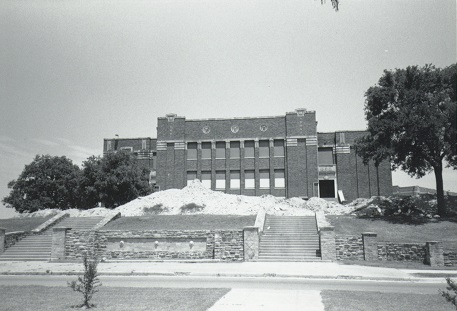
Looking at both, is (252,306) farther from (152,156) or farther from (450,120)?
(152,156)

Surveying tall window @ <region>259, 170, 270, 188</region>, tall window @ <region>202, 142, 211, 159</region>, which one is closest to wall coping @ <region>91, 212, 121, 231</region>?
tall window @ <region>202, 142, 211, 159</region>

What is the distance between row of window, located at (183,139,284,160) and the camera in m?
51.3

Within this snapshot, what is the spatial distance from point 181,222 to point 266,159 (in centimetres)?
2282

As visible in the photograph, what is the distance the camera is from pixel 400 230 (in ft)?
89.5

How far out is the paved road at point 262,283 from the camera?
13961 millimetres

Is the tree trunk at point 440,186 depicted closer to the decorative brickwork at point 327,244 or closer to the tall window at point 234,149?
the decorative brickwork at point 327,244

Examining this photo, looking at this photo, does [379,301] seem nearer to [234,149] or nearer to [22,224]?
[22,224]

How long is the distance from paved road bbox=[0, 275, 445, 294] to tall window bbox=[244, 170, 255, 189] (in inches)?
1324

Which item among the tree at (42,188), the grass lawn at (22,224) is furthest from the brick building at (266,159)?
the grass lawn at (22,224)

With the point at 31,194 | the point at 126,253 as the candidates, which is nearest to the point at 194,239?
the point at 126,253

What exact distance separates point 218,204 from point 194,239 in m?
13.7

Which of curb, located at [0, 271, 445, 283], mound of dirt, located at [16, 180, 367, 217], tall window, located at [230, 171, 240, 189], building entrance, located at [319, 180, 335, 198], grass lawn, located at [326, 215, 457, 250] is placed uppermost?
tall window, located at [230, 171, 240, 189]

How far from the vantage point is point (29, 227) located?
1304 inches

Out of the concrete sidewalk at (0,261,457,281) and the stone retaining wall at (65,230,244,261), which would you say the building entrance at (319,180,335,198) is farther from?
the concrete sidewalk at (0,261,457,281)
